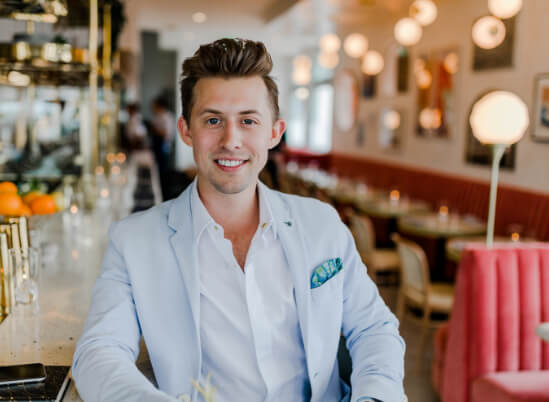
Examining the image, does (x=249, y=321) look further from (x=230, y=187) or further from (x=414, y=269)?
(x=414, y=269)

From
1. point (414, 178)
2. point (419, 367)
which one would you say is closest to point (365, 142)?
point (414, 178)

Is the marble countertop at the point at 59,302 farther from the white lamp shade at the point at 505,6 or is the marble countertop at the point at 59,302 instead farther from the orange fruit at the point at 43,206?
the white lamp shade at the point at 505,6

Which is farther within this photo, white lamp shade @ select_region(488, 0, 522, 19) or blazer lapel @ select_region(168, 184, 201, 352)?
white lamp shade @ select_region(488, 0, 522, 19)

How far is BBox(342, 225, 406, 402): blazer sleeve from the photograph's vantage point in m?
1.31

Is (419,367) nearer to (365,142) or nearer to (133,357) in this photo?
(133,357)

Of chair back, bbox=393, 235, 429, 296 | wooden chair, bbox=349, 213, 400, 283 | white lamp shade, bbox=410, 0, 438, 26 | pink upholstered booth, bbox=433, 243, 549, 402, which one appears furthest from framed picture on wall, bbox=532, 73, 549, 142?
pink upholstered booth, bbox=433, 243, 549, 402

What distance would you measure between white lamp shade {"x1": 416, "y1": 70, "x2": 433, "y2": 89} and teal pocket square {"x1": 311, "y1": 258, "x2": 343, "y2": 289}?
6.53 metres

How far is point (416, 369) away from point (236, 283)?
2.94 meters

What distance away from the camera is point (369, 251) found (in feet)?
16.4

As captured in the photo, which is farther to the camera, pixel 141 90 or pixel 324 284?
pixel 141 90

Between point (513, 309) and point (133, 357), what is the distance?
2.38 meters

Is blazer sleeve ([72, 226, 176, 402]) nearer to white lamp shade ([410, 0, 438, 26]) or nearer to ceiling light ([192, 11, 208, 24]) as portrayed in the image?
white lamp shade ([410, 0, 438, 26])

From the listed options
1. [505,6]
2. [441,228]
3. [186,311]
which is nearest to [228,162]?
[186,311]

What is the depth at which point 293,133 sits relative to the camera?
17.3m
